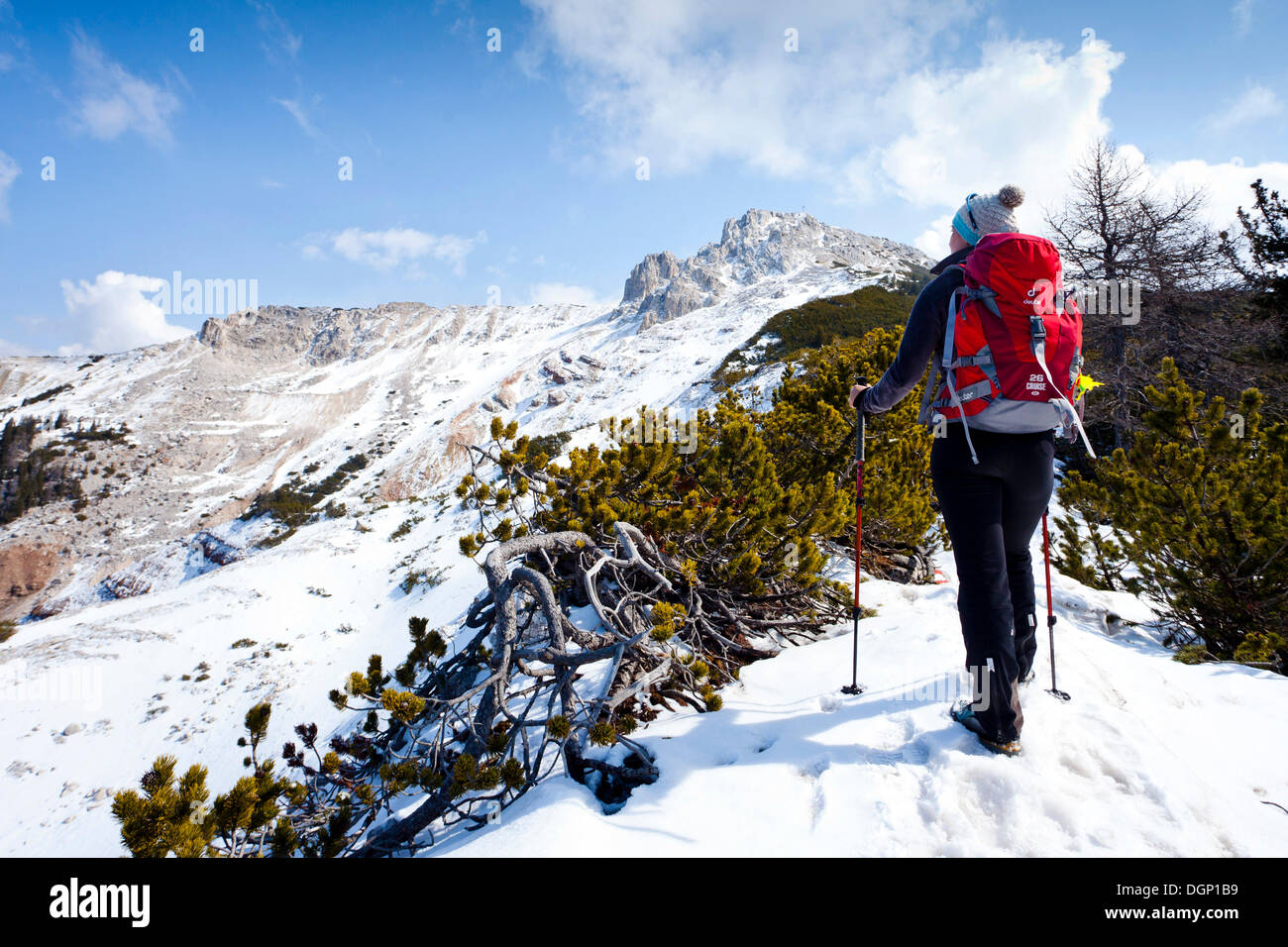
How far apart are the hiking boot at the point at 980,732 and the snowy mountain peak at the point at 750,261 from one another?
48804 millimetres

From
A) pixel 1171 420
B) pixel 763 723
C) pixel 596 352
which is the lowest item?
pixel 763 723

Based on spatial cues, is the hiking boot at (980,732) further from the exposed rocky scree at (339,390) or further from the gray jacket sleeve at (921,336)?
the exposed rocky scree at (339,390)

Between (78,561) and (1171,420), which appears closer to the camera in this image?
(1171,420)

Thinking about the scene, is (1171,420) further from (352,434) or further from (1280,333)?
(352,434)

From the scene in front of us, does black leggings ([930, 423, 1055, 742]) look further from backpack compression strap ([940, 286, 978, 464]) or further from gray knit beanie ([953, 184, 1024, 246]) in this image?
gray knit beanie ([953, 184, 1024, 246])

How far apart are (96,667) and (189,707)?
113 inches

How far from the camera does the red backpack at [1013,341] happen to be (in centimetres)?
183

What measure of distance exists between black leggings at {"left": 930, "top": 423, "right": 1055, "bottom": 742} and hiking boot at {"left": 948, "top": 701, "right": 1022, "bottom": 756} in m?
0.02

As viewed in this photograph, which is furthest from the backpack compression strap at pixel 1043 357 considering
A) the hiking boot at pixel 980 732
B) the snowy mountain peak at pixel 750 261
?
the snowy mountain peak at pixel 750 261

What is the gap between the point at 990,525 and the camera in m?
1.96

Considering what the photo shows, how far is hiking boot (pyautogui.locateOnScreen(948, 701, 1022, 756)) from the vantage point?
184cm

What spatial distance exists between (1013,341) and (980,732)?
4.82 ft
